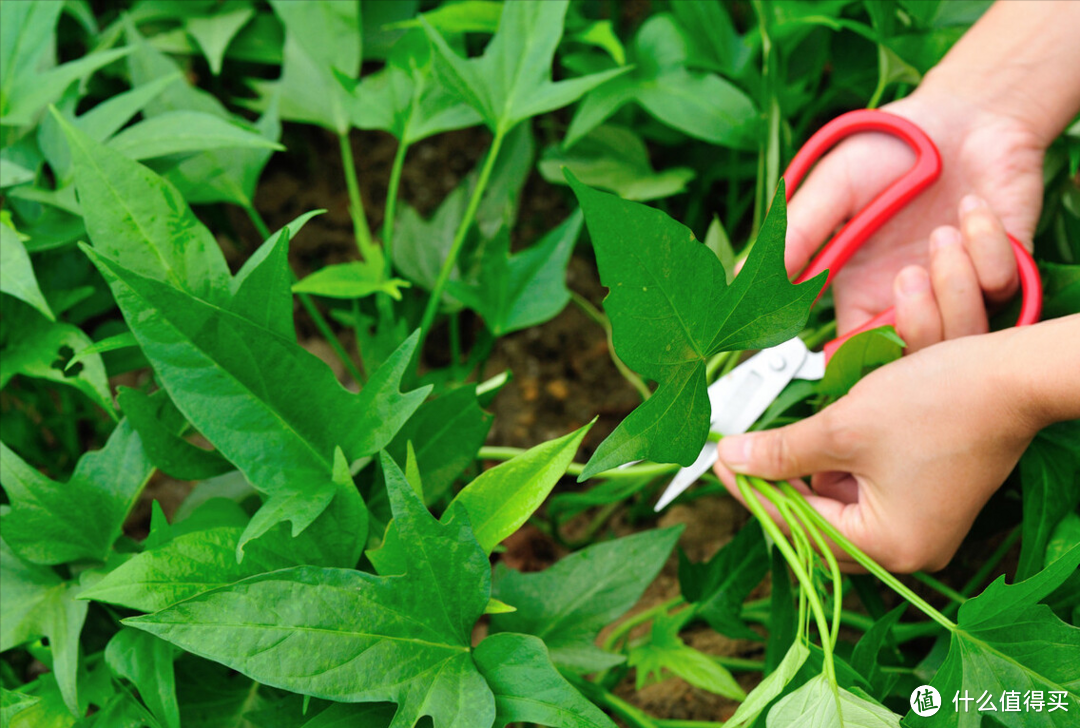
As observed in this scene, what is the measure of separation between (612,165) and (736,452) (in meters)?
0.43

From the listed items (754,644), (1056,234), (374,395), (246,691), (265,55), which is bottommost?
(754,644)

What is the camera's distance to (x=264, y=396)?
0.57m

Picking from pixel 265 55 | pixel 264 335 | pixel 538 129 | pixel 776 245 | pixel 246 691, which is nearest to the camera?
pixel 776 245

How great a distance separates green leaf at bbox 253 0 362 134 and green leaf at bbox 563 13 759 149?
0.25m

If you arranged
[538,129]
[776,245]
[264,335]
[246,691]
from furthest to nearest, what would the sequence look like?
[538,129], [246,691], [264,335], [776,245]

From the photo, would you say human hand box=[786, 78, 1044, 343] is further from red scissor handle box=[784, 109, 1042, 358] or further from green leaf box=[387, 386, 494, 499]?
green leaf box=[387, 386, 494, 499]

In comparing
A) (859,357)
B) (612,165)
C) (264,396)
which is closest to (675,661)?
(859,357)

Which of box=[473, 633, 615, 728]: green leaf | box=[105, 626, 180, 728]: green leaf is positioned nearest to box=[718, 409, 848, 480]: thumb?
box=[473, 633, 615, 728]: green leaf

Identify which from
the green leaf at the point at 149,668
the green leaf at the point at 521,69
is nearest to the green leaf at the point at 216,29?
the green leaf at the point at 521,69

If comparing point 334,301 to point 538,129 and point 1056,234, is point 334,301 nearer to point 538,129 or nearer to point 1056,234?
point 538,129

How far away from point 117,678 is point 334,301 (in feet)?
1.69

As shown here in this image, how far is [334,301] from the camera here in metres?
0.99

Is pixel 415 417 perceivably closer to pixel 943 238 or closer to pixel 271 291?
pixel 271 291

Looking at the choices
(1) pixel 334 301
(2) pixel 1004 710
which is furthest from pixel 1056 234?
(1) pixel 334 301
